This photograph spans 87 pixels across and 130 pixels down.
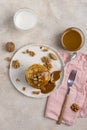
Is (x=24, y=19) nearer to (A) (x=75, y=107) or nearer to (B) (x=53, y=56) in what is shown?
(B) (x=53, y=56)

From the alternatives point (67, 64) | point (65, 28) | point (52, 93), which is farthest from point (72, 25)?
point (52, 93)

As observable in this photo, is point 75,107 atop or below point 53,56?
below

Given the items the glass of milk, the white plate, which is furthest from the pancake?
the glass of milk

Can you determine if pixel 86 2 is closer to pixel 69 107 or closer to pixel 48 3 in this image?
pixel 48 3

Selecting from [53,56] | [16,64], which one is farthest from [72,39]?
[16,64]

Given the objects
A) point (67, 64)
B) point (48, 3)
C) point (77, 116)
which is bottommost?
point (77, 116)
